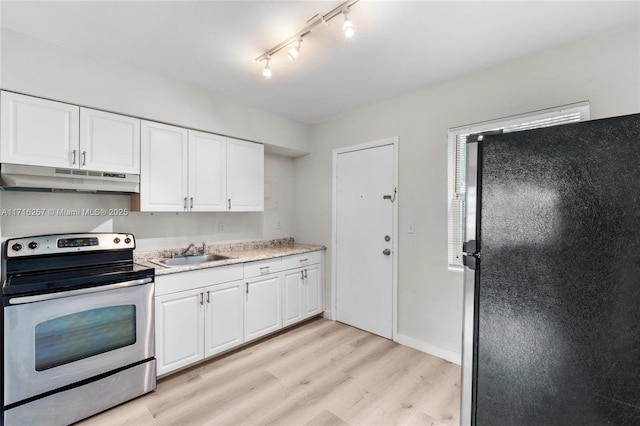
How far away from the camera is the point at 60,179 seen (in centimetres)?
197

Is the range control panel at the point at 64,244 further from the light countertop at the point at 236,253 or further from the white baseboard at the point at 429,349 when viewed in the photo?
the white baseboard at the point at 429,349

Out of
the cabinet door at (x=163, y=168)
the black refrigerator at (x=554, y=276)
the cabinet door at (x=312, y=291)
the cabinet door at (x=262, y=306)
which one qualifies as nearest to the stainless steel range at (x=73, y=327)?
the cabinet door at (x=163, y=168)

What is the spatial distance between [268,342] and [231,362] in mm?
488

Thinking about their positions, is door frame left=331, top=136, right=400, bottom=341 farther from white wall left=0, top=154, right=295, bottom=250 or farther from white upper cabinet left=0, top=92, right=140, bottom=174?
white upper cabinet left=0, top=92, right=140, bottom=174

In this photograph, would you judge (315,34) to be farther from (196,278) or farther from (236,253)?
(236,253)

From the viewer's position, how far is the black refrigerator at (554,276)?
0.65 metres

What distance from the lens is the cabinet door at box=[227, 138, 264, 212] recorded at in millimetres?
3064

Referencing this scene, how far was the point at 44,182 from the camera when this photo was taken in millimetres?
1914

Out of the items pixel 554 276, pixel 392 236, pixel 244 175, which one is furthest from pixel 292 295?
pixel 554 276

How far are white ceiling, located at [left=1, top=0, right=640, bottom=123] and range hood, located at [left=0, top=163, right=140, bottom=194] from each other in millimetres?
903

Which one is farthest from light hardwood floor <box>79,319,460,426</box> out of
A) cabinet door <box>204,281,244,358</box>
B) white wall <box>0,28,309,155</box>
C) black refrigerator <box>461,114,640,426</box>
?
white wall <box>0,28,309,155</box>

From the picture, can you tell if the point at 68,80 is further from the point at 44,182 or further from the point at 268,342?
the point at 268,342

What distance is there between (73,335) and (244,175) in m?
1.95

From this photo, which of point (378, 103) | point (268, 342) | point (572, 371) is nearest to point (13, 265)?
point (268, 342)
